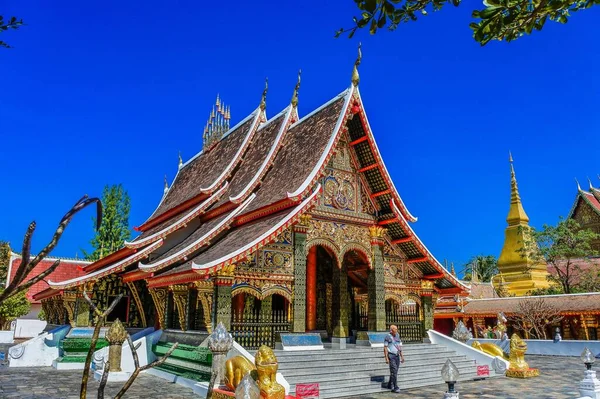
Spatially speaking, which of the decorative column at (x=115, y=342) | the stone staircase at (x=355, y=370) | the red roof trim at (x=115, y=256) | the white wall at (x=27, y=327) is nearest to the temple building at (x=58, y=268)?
the white wall at (x=27, y=327)

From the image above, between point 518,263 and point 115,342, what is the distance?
78.7ft

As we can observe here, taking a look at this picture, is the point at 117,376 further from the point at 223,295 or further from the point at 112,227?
the point at 112,227

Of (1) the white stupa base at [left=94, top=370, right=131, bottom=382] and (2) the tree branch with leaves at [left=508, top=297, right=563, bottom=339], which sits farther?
(2) the tree branch with leaves at [left=508, top=297, right=563, bottom=339]

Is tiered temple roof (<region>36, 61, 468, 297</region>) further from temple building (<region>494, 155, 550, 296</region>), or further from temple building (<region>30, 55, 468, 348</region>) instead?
temple building (<region>494, 155, 550, 296</region>)

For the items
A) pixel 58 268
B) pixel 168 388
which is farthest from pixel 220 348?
pixel 58 268

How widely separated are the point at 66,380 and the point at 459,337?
368 inches

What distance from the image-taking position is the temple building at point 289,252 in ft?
32.7

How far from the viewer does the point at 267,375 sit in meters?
6.76

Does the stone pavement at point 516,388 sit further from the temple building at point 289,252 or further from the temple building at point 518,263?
the temple building at point 518,263

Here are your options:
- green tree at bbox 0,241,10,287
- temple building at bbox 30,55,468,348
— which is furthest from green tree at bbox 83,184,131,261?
temple building at bbox 30,55,468,348

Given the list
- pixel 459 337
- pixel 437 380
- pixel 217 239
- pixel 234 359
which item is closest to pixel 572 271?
pixel 459 337

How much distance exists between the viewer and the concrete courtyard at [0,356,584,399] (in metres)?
8.55

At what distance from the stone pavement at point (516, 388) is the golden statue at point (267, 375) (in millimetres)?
2422

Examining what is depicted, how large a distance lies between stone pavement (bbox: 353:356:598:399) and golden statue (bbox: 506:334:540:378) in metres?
0.20
